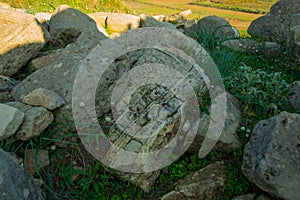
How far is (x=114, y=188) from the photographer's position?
3.47 metres

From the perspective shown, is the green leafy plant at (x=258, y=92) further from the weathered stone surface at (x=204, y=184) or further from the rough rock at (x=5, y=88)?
the rough rock at (x=5, y=88)

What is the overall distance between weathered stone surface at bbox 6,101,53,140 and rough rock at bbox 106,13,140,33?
5.49m

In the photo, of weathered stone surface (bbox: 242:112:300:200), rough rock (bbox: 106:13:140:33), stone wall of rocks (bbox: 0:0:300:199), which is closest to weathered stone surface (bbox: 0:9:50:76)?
stone wall of rocks (bbox: 0:0:300:199)

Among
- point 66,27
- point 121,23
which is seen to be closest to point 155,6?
point 121,23

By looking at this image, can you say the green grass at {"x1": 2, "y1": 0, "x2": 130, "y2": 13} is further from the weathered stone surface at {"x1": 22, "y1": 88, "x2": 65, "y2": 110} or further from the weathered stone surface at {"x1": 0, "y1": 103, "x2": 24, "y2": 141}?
the weathered stone surface at {"x1": 0, "y1": 103, "x2": 24, "y2": 141}

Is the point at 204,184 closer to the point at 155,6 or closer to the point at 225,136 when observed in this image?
the point at 225,136

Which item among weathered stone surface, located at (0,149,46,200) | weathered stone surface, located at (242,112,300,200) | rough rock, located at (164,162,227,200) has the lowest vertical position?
rough rock, located at (164,162,227,200)

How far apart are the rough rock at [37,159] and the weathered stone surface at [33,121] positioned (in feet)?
0.66

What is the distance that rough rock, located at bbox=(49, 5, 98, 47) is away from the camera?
6.03 metres

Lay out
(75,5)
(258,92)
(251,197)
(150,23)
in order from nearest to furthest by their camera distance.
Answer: (251,197)
(258,92)
(150,23)
(75,5)

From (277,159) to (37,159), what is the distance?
7.92 ft

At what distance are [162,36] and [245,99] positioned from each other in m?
1.40

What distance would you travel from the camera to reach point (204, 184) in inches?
137

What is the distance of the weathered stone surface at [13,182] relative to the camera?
7.56 feet
